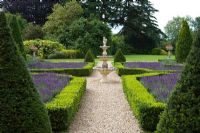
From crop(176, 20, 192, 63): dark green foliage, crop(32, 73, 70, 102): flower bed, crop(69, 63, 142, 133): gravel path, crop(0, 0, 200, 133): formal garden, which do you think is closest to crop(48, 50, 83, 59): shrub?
crop(0, 0, 200, 133): formal garden

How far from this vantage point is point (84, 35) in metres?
40.0

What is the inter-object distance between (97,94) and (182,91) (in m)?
9.16

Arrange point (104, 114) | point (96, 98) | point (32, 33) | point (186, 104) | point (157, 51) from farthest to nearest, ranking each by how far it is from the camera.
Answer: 1. point (157, 51)
2. point (32, 33)
3. point (96, 98)
4. point (104, 114)
5. point (186, 104)

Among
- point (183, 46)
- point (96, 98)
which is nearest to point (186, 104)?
point (96, 98)

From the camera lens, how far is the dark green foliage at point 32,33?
43100 mm

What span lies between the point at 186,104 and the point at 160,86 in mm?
7446

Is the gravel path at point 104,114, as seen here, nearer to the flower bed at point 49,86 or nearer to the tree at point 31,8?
the flower bed at point 49,86

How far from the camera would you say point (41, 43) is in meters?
35.5

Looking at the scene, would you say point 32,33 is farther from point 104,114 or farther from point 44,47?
point 104,114

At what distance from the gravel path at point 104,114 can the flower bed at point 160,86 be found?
815 mm

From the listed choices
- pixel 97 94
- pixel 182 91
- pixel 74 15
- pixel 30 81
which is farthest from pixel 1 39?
pixel 74 15

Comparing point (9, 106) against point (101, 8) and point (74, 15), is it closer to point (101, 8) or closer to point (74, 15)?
point (74, 15)

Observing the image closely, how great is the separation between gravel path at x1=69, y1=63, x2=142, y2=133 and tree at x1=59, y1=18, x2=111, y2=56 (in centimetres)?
2388

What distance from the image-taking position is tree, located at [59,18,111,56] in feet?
129
